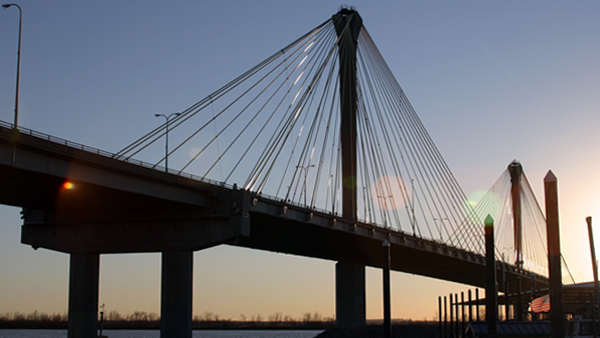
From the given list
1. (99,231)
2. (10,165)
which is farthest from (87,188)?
(99,231)

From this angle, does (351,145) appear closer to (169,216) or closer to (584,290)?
(169,216)

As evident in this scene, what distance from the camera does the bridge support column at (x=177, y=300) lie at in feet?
170

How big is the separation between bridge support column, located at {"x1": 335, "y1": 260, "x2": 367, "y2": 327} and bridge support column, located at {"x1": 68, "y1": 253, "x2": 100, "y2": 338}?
2463 cm

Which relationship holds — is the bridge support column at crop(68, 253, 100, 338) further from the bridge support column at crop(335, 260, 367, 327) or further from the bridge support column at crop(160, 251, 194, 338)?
the bridge support column at crop(335, 260, 367, 327)

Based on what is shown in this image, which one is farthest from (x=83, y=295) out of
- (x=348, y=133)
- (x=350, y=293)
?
(x=350, y=293)

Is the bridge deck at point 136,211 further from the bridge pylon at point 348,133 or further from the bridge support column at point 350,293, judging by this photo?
the bridge support column at point 350,293

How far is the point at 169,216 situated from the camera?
54031 mm

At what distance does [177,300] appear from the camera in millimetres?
52250

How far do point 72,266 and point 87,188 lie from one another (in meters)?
14.4

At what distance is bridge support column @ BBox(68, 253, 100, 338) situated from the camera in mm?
55344

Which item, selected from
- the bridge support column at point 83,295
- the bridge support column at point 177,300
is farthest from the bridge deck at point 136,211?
the bridge support column at point 177,300

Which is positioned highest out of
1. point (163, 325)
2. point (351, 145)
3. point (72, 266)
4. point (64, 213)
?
point (351, 145)

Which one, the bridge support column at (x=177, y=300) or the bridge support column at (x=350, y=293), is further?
the bridge support column at (x=350, y=293)

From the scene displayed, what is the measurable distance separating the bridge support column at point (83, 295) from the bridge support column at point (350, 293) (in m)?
24.6
